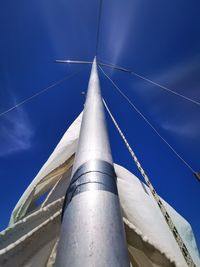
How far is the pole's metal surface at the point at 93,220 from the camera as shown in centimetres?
74

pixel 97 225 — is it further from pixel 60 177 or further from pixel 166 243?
pixel 60 177

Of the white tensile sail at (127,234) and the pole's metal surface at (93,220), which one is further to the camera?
the white tensile sail at (127,234)

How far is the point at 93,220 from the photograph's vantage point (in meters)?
0.87

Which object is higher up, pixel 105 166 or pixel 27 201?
pixel 27 201

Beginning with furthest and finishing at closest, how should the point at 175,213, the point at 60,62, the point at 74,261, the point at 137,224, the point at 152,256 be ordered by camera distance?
the point at 60,62 → the point at 175,213 → the point at 137,224 → the point at 152,256 → the point at 74,261

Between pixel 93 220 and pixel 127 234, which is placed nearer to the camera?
pixel 93 220

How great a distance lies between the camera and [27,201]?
229 cm

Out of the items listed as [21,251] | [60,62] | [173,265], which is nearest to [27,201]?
[21,251]

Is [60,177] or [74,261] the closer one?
[74,261]

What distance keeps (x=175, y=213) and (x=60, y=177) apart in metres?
1.63

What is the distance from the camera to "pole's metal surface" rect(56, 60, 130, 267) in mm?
741

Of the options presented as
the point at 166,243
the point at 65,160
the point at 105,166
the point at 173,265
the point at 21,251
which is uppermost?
the point at 65,160

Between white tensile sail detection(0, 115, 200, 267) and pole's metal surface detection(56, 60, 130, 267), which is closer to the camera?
pole's metal surface detection(56, 60, 130, 267)

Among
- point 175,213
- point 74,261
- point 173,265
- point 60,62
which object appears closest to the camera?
point 74,261
